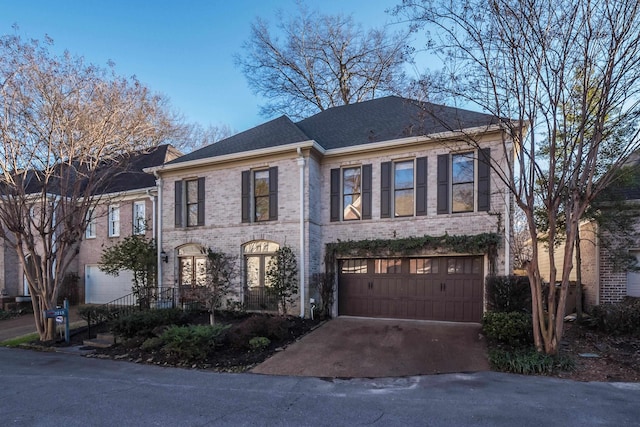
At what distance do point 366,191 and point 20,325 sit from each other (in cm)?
1296

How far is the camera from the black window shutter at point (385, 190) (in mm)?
11148

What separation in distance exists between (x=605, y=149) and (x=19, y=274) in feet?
75.9

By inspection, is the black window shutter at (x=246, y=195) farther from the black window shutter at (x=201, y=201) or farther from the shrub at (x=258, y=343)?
the shrub at (x=258, y=343)

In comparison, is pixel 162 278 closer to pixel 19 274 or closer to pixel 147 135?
pixel 147 135

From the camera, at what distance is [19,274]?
Result: 16859 millimetres

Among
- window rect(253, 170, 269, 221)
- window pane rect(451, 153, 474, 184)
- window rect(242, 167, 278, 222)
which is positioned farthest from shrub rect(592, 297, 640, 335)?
window rect(253, 170, 269, 221)

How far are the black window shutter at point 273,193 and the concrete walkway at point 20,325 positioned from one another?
7094mm

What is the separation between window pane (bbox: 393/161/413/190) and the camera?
1110cm

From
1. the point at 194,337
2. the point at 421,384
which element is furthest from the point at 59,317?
the point at 421,384

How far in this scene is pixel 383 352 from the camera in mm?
7750

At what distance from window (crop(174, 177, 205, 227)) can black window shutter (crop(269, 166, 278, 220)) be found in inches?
113

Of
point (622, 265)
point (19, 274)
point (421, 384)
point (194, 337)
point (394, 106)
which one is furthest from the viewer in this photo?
point (19, 274)

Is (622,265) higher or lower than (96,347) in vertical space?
higher

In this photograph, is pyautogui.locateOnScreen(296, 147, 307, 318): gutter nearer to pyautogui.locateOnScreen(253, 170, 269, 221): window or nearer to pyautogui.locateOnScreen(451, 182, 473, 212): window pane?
pyautogui.locateOnScreen(253, 170, 269, 221): window
